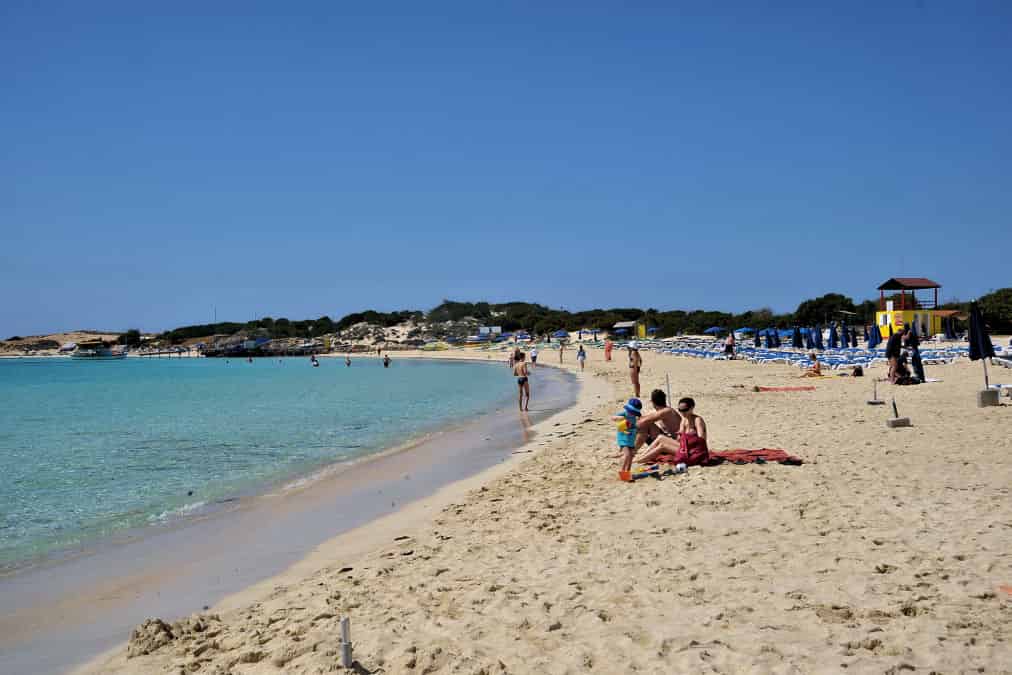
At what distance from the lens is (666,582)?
441 centimetres

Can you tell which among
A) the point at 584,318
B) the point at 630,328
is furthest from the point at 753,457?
the point at 584,318

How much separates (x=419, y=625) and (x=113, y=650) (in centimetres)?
188

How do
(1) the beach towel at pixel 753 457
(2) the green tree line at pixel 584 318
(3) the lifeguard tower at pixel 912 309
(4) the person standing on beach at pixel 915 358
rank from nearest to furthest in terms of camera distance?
(1) the beach towel at pixel 753 457 → (4) the person standing on beach at pixel 915 358 → (3) the lifeguard tower at pixel 912 309 → (2) the green tree line at pixel 584 318

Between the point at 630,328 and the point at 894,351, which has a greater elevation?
the point at 630,328

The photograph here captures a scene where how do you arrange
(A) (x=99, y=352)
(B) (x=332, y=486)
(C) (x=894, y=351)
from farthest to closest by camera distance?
(A) (x=99, y=352), (C) (x=894, y=351), (B) (x=332, y=486)

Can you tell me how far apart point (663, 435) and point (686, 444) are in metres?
0.54

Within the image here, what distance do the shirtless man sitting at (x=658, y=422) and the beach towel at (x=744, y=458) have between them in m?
0.42

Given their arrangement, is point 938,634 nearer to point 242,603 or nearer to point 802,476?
point 802,476

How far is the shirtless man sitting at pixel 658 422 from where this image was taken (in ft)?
27.0

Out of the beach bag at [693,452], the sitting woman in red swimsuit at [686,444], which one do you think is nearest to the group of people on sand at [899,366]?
the sitting woman in red swimsuit at [686,444]

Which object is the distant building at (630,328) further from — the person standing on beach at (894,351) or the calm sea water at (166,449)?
the person standing on beach at (894,351)

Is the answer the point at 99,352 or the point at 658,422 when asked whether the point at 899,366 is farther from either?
the point at 99,352

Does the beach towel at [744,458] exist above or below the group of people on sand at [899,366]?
below

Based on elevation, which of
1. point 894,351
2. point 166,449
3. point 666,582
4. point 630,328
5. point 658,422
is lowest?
point 166,449
